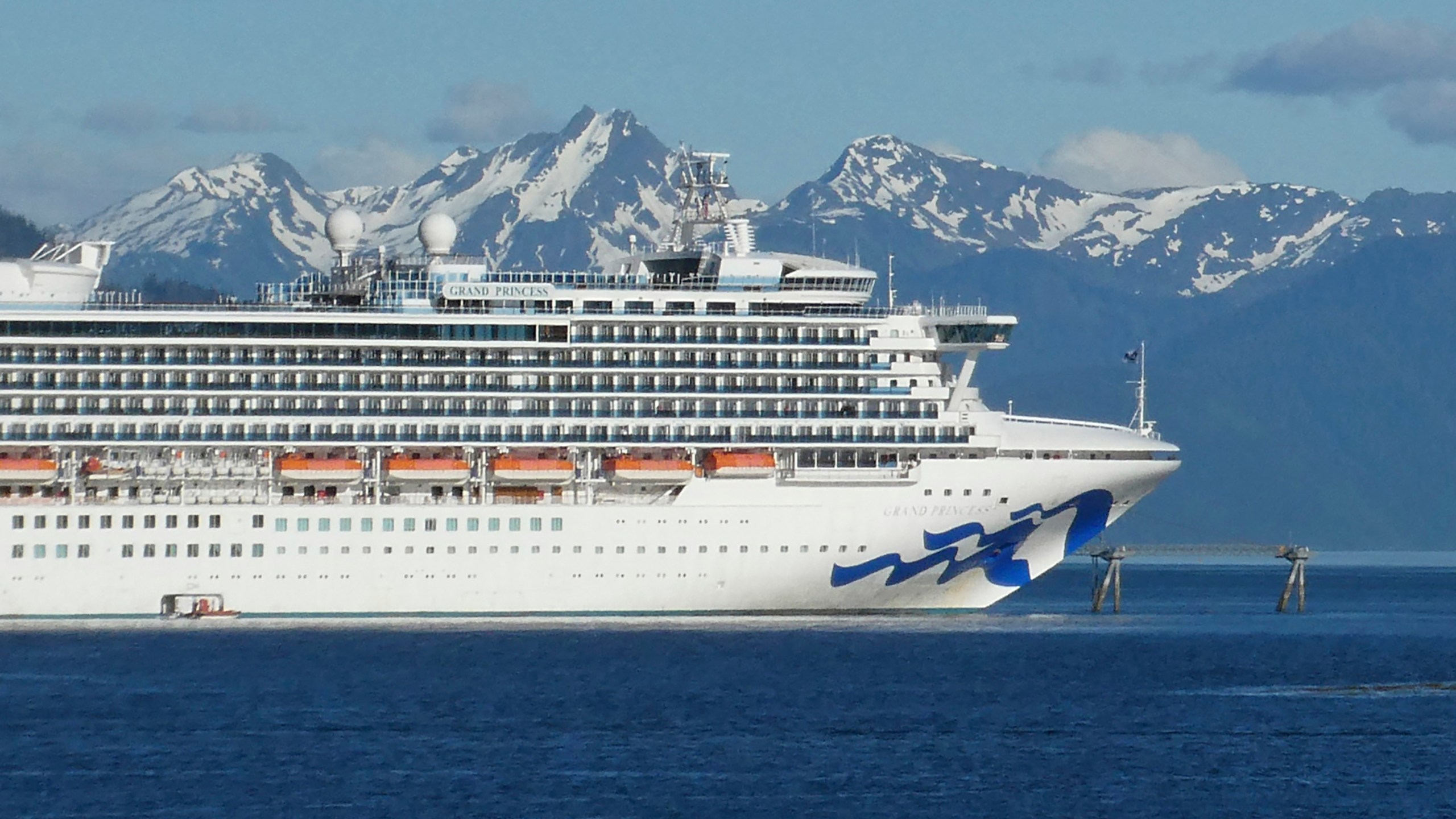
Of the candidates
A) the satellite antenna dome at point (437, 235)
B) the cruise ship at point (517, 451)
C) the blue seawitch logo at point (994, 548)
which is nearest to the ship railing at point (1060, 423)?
the cruise ship at point (517, 451)

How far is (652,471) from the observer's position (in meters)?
72.7

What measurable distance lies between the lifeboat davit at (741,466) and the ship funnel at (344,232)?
14487mm

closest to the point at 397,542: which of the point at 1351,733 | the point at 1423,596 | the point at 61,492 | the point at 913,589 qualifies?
the point at 61,492

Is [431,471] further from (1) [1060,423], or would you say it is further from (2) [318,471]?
(1) [1060,423]

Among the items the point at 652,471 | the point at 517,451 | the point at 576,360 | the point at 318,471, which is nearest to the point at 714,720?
the point at 652,471

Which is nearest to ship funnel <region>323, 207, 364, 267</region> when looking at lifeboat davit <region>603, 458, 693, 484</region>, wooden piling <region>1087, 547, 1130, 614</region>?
lifeboat davit <region>603, 458, 693, 484</region>

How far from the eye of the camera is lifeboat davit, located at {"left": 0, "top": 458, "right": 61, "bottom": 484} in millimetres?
71438

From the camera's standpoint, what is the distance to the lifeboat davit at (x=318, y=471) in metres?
72.0

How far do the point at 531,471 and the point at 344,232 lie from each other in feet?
41.8

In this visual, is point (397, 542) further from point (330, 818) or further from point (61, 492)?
point (330, 818)

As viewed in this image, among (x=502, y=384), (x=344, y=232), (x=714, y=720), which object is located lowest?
(x=714, y=720)

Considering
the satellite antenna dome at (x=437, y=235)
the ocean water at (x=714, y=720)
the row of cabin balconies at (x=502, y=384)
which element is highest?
the satellite antenna dome at (x=437, y=235)

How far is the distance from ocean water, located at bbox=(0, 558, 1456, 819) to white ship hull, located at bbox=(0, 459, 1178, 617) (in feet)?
2.99

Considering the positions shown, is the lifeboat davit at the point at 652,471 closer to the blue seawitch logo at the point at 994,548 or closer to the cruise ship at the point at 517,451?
the cruise ship at the point at 517,451
